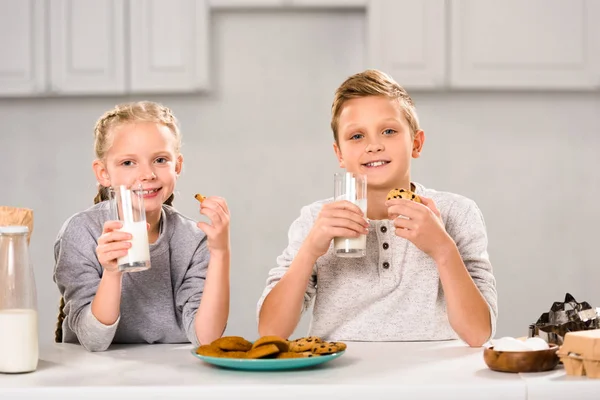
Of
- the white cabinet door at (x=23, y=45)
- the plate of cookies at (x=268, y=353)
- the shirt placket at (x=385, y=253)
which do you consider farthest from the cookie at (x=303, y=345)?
the white cabinet door at (x=23, y=45)

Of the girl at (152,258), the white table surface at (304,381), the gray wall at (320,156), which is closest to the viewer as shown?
the white table surface at (304,381)

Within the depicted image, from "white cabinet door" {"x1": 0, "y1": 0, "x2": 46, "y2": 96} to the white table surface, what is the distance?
2258 millimetres

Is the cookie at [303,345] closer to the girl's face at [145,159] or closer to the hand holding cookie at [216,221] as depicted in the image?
the hand holding cookie at [216,221]

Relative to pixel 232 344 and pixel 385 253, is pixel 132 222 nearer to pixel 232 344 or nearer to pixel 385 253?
pixel 232 344

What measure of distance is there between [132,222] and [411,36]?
7.18 ft

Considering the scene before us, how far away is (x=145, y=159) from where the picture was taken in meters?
1.77

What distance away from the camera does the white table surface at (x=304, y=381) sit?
106 centimetres

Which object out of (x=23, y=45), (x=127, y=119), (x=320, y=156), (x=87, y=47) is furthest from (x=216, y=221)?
(x=23, y=45)

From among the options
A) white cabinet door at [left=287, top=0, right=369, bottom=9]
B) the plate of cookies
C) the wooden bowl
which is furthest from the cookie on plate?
white cabinet door at [left=287, top=0, right=369, bottom=9]

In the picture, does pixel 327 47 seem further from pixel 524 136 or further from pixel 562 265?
pixel 562 265

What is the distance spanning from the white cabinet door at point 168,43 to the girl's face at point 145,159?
1.54 m

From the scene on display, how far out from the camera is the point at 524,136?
3463mm

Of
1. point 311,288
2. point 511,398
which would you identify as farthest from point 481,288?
point 511,398

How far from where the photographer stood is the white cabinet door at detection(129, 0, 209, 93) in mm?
3299
